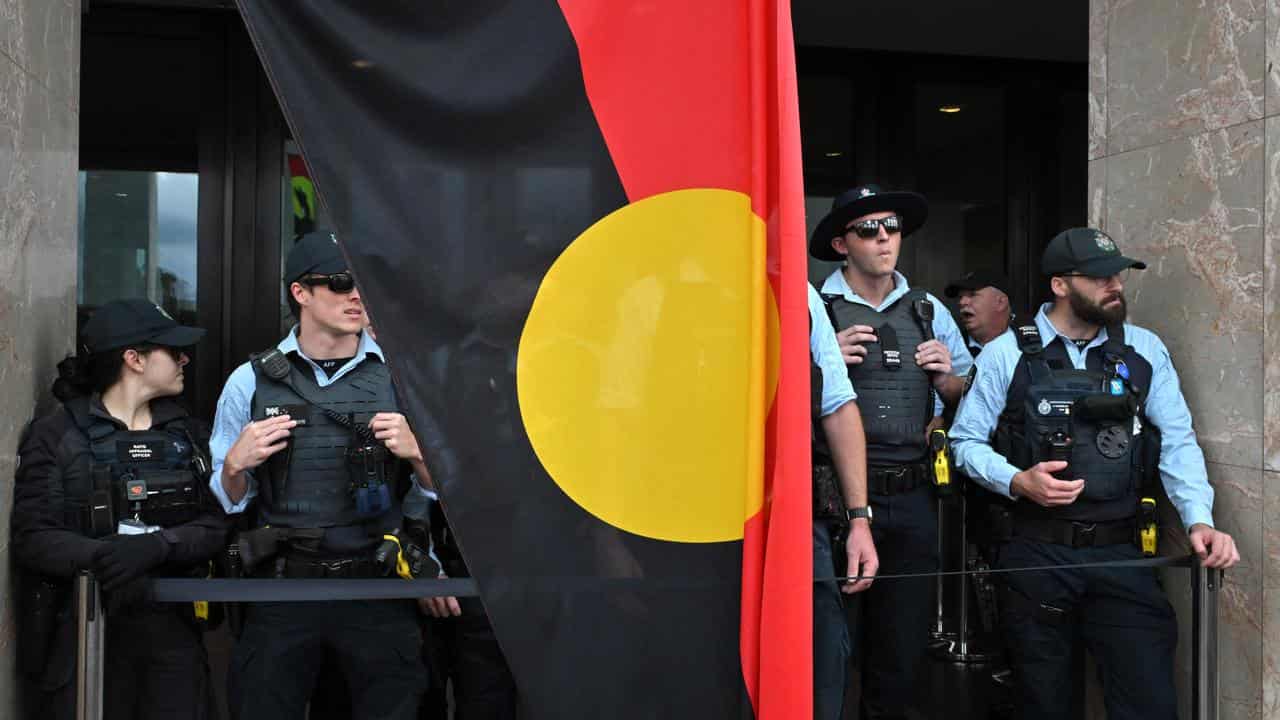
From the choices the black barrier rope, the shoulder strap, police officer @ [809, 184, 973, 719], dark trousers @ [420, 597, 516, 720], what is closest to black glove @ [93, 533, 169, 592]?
the black barrier rope

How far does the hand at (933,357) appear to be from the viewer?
4.16 meters

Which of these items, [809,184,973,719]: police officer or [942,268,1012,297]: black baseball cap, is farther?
[942,268,1012,297]: black baseball cap

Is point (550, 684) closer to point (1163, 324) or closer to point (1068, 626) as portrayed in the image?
point (1068, 626)

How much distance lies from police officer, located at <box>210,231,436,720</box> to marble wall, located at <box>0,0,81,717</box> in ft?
1.84

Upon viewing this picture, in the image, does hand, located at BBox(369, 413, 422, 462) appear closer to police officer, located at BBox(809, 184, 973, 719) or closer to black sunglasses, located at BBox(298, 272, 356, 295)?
black sunglasses, located at BBox(298, 272, 356, 295)

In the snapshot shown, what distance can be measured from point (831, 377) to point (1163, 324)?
1.43 metres

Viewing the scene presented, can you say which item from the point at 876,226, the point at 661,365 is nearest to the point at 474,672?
the point at 661,365

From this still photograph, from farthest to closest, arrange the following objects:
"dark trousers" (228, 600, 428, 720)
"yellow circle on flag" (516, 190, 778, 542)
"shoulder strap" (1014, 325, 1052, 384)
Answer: "shoulder strap" (1014, 325, 1052, 384)
"dark trousers" (228, 600, 428, 720)
"yellow circle on flag" (516, 190, 778, 542)

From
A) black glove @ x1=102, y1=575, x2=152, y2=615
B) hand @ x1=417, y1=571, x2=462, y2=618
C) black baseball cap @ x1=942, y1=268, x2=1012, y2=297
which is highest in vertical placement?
black baseball cap @ x1=942, y1=268, x2=1012, y2=297

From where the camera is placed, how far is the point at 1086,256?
12.1 ft

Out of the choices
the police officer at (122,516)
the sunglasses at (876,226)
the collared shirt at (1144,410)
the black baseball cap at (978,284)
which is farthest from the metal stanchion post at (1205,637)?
the police officer at (122,516)

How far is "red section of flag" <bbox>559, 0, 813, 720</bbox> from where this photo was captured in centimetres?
227

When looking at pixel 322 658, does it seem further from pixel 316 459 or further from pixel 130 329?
pixel 130 329

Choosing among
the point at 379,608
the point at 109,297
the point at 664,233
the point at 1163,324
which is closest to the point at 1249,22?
the point at 1163,324
